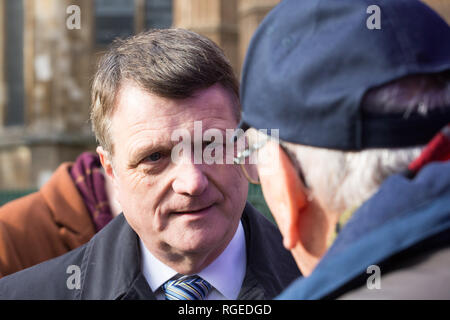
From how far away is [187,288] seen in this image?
2.24m

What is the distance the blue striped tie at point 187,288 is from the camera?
2.22 meters

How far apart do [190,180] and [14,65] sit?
14.8 meters

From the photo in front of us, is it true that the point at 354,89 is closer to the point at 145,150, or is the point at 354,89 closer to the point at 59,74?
the point at 145,150

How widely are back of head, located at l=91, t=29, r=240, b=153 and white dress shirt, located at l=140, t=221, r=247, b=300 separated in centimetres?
44

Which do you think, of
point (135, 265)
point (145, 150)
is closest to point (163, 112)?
point (145, 150)

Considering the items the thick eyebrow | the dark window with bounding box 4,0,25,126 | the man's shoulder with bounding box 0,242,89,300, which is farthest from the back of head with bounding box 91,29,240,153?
the dark window with bounding box 4,0,25,126

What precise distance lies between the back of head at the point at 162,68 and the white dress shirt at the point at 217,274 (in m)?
0.44

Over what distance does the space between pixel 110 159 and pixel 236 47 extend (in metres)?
→ 9.38

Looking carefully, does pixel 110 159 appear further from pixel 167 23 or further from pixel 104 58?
pixel 167 23

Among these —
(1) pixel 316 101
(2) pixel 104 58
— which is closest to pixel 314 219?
(1) pixel 316 101

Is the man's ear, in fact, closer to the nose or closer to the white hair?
the nose

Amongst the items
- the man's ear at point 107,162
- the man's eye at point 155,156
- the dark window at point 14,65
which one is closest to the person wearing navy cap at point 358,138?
the man's eye at point 155,156

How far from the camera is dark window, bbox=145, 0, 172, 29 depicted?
14227 millimetres

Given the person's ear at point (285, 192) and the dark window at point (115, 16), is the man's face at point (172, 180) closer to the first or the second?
the person's ear at point (285, 192)
